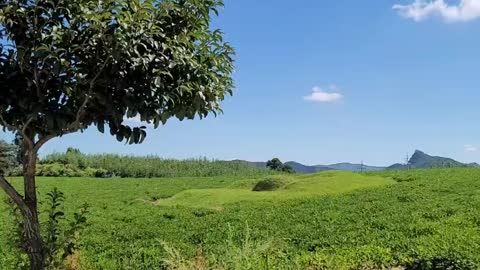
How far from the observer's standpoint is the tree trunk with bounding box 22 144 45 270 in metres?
4.00

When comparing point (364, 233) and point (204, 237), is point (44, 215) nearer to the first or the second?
point (204, 237)

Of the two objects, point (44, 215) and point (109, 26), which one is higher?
point (109, 26)

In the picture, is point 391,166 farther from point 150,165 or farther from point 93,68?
point 93,68

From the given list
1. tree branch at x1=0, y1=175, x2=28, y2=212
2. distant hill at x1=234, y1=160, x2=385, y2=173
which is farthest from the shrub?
tree branch at x1=0, y1=175, x2=28, y2=212

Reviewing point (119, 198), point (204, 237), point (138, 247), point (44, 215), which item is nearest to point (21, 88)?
point (138, 247)

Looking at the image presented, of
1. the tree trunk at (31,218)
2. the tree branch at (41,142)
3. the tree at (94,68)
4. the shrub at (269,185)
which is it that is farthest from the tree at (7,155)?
the shrub at (269,185)

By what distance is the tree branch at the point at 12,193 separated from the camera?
3.84m

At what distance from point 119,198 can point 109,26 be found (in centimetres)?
1253

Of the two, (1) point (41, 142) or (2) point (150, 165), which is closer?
(1) point (41, 142)

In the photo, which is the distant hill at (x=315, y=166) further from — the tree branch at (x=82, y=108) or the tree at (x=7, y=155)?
the tree branch at (x=82, y=108)

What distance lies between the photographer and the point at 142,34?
11.0ft

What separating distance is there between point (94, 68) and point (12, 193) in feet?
3.76

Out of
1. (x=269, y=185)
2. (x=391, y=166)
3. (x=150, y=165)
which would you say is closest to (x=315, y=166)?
(x=391, y=166)

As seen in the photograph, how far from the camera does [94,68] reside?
11.3ft
